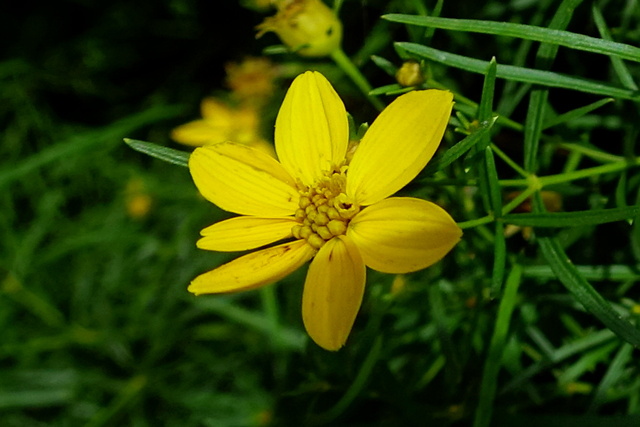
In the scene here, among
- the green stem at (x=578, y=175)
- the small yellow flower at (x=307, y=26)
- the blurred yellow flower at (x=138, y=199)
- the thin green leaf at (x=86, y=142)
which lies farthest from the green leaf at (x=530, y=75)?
the blurred yellow flower at (x=138, y=199)

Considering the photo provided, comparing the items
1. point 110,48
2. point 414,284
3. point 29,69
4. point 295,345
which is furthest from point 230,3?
point 414,284

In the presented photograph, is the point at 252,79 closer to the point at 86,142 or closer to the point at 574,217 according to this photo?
the point at 86,142

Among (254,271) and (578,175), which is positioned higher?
(578,175)

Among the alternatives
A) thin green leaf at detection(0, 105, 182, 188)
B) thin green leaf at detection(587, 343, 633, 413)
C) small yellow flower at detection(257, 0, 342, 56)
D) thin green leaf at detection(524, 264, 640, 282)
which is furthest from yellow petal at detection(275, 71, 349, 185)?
thin green leaf at detection(0, 105, 182, 188)

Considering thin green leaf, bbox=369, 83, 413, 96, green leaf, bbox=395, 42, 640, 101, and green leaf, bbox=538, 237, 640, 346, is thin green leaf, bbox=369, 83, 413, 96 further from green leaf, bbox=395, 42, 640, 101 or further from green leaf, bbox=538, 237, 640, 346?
green leaf, bbox=538, 237, 640, 346

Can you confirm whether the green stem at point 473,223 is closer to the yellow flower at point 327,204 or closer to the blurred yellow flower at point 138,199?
the yellow flower at point 327,204

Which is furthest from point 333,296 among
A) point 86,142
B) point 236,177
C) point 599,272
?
point 86,142
